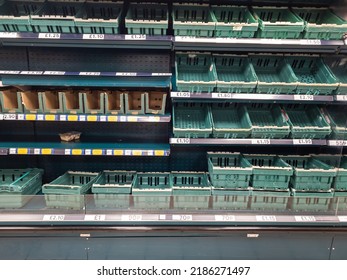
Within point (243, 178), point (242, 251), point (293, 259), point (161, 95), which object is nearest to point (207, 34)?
point (161, 95)

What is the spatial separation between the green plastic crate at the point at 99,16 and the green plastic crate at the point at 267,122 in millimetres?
1402

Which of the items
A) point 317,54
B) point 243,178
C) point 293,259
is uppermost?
point 317,54

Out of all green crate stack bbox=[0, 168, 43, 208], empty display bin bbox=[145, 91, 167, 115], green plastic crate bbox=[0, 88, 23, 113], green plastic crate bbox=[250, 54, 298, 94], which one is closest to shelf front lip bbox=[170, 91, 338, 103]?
green plastic crate bbox=[250, 54, 298, 94]

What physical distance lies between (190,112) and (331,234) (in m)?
1.58

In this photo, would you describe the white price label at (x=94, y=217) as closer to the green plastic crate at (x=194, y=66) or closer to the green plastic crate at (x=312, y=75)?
the green plastic crate at (x=194, y=66)

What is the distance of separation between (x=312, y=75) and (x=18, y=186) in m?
2.76

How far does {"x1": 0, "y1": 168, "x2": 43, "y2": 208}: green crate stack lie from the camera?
2.25 meters

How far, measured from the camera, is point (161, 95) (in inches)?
99.5

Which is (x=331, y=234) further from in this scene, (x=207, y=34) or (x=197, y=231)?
(x=207, y=34)

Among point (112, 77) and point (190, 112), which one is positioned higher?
point (112, 77)

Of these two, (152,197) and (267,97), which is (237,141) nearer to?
(267,97)

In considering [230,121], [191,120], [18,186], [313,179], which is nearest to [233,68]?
[230,121]

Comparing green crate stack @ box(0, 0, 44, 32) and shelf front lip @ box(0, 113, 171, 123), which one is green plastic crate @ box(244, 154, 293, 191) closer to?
shelf front lip @ box(0, 113, 171, 123)
